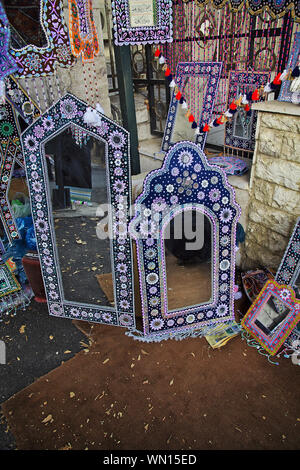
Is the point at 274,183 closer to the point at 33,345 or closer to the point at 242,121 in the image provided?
the point at 242,121

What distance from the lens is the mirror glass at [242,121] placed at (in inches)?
152

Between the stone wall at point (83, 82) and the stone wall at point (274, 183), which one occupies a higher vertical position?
the stone wall at point (83, 82)

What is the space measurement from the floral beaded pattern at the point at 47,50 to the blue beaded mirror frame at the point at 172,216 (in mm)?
1686

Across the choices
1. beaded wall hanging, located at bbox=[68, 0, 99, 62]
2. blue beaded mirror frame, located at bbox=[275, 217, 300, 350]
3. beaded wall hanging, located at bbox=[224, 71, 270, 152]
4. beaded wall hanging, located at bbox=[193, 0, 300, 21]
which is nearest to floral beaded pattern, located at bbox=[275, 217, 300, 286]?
blue beaded mirror frame, located at bbox=[275, 217, 300, 350]

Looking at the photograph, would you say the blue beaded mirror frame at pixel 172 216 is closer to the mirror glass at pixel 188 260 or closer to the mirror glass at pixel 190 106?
the mirror glass at pixel 188 260

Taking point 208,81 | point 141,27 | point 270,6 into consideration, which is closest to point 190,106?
point 208,81

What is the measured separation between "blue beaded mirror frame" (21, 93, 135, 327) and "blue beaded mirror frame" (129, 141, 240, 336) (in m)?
0.18

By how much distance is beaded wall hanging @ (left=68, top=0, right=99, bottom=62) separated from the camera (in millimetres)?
3559

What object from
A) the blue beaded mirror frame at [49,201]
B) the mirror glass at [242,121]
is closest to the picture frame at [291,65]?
the mirror glass at [242,121]

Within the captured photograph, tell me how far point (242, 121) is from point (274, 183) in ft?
3.47

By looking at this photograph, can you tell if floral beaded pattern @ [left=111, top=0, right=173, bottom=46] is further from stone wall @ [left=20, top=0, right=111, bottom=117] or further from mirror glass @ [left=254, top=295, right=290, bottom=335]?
mirror glass @ [left=254, top=295, right=290, bottom=335]

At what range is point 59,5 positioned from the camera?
3.09m

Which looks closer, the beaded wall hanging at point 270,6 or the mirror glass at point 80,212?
the mirror glass at point 80,212
